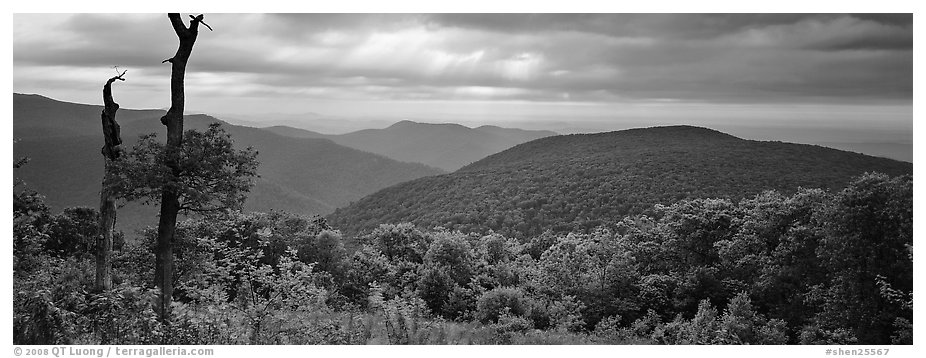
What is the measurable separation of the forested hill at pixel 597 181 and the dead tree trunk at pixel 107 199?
79.2ft

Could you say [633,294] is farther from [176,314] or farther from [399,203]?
[399,203]

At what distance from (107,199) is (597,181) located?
31.9m

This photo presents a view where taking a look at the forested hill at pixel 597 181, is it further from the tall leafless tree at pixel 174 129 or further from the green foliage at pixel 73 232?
the tall leafless tree at pixel 174 129

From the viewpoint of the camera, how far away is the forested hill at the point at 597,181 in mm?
30375

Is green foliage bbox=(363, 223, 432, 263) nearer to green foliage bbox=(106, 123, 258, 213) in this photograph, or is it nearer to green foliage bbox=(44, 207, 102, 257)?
green foliage bbox=(106, 123, 258, 213)

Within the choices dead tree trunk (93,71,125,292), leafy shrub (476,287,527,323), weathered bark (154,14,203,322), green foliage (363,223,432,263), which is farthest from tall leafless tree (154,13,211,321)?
green foliage (363,223,432,263)

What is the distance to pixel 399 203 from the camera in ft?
158

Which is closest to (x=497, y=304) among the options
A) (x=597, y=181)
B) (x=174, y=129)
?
(x=174, y=129)

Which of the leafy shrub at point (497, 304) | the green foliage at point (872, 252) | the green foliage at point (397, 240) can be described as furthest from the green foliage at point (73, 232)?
the green foliage at point (872, 252)

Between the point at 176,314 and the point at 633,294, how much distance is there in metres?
8.66

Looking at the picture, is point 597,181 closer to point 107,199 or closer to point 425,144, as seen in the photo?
point 425,144

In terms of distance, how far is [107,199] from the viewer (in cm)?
839

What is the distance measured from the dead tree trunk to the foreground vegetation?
0.41 meters
